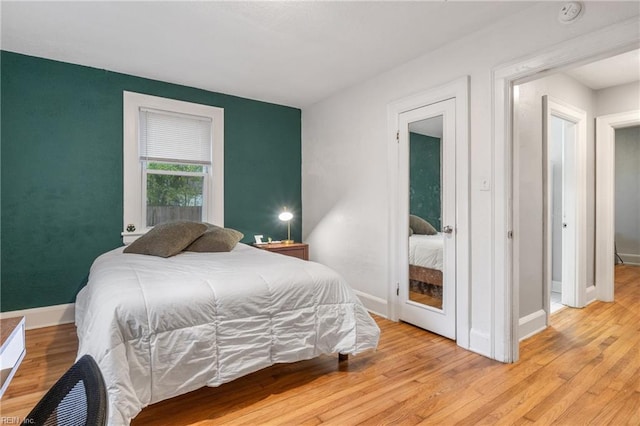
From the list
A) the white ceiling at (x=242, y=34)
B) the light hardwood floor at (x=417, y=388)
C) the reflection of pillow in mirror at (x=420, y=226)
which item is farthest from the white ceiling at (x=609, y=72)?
the light hardwood floor at (x=417, y=388)

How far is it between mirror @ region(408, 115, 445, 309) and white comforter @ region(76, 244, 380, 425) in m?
0.93

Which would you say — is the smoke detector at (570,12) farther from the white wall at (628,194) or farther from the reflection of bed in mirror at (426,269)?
the white wall at (628,194)

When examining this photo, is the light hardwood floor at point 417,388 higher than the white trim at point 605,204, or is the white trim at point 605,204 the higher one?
the white trim at point 605,204

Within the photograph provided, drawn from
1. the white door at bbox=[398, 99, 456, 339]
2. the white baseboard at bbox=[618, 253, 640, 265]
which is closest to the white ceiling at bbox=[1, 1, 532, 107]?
the white door at bbox=[398, 99, 456, 339]

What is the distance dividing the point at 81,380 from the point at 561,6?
3.02 metres

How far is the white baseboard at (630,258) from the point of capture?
6246 mm

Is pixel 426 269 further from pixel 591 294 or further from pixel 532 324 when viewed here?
pixel 591 294

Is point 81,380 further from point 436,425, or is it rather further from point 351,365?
point 351,365

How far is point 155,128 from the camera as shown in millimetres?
3807

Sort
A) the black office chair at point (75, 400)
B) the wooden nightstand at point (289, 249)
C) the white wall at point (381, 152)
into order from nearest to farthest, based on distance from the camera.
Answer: the black office chair at point (75, 400)
the white wall at point (381, 152)
the wooden nightstand at point (289, 249)

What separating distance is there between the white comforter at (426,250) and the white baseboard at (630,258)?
5.76 metres

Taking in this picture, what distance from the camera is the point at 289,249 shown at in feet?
13.7

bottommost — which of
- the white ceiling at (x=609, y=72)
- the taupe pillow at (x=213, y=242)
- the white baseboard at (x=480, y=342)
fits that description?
the white baseboard at (x=480, y=342)

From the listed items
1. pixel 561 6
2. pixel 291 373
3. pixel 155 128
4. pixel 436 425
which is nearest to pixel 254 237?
pixel 155 128
